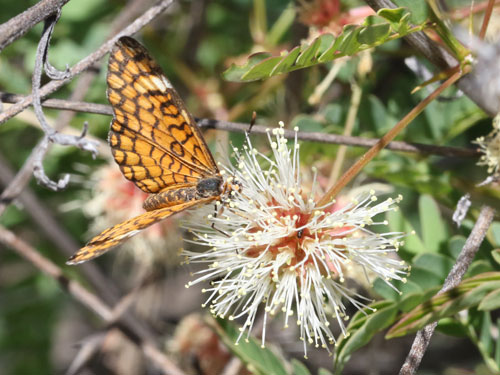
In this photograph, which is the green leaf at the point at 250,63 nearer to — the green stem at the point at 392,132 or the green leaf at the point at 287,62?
the green leaf at the point at 287,62

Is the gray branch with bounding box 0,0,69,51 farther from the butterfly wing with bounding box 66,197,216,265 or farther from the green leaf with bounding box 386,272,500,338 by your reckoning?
the green leaf with bounding box 386,272,500,338

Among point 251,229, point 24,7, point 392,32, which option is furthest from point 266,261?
point 24,7

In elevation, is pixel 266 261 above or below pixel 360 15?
below

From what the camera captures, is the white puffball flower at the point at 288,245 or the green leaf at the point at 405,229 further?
the green leaf at the point at 405,229

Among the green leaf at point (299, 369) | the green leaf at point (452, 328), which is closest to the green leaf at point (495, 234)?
the green leaf at point (452, 328)

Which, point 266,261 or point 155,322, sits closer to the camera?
point 266,261

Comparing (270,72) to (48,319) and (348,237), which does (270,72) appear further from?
(48,319)
